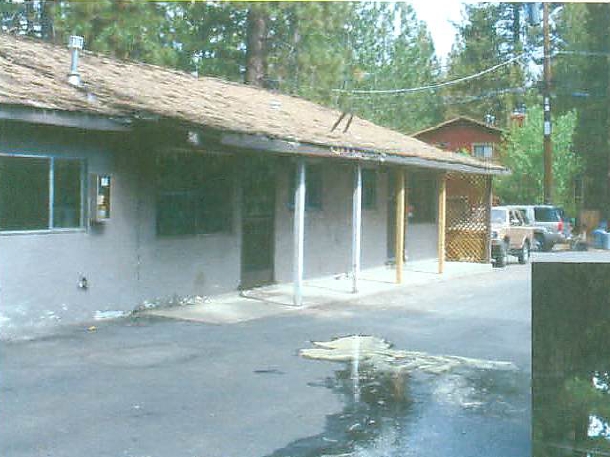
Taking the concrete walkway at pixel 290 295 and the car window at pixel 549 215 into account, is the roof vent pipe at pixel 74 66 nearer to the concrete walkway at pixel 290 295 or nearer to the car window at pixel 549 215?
the concrete walkway at pixel 290 295

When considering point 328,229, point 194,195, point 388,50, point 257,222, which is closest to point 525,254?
point 328,229

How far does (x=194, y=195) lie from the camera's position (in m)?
12.9

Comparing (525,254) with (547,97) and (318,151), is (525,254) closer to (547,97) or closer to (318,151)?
(318,151)

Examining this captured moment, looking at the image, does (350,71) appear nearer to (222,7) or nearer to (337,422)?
(222,7)

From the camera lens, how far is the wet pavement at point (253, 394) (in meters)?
5.55

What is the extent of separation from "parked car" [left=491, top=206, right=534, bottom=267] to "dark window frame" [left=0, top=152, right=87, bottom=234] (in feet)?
34.4

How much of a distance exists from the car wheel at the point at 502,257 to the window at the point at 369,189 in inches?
144

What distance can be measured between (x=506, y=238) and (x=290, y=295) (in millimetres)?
8417

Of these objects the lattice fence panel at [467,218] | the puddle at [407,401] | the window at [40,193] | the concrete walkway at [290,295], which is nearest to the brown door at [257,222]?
the concrete walkway at [290,295]

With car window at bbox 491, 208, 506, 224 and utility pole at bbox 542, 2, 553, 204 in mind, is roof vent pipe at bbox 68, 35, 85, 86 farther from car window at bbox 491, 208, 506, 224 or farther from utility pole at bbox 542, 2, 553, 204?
car window at bbox 491, 208, 506, 224

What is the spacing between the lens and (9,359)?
8.29 metres

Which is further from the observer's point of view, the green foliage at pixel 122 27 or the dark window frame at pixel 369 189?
the dark window frame at pixel 369 189

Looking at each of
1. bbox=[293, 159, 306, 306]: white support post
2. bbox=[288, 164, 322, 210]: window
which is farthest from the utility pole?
bbox=[288, 164, 322, 210]: window

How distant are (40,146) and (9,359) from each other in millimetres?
3001
